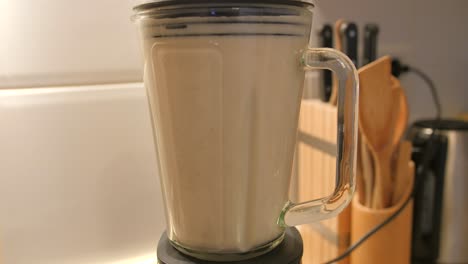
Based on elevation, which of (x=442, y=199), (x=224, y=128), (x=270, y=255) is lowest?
(x=442, y=199)

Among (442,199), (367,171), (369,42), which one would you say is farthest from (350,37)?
(442,199)

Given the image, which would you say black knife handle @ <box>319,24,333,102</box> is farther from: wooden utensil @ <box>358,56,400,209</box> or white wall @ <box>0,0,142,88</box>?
white wall @ <box>0,0,142,88</box>

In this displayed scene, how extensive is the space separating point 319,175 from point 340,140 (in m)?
0.25

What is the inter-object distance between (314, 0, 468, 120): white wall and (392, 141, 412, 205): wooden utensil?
0.26 m

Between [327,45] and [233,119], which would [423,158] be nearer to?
[327,45]

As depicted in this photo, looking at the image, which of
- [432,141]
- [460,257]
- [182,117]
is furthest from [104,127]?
[460,257]

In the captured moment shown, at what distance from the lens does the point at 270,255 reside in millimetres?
352

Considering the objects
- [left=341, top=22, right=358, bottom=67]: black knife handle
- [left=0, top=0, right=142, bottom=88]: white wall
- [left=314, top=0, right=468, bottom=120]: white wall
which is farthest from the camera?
→ [left=314, top=0, right=468, bottom=120]: white wall

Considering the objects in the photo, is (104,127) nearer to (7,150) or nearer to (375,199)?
(7,150)

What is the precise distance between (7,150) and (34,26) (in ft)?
0.46

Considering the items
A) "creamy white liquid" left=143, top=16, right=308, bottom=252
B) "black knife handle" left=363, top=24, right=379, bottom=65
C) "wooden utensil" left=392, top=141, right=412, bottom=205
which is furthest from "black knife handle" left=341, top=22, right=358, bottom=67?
"creamy white liquid" left=143, top=16, right=308, bottom=252

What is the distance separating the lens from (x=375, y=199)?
0.52m

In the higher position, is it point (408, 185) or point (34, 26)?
point (34, 26)

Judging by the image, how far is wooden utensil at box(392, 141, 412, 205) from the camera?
51cm
